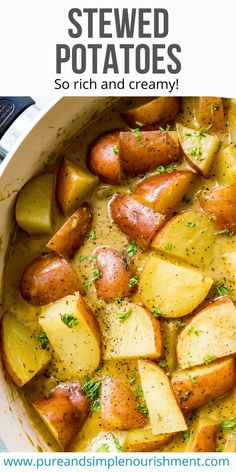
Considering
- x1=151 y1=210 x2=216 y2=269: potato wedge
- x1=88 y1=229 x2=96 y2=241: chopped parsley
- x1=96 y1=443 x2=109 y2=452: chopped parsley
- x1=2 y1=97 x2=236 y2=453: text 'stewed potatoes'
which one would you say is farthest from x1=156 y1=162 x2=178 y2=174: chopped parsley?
x1=96 y1=443 x2=109 y2=452: chopped parsley

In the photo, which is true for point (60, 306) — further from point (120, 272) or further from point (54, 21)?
point (54, 21)

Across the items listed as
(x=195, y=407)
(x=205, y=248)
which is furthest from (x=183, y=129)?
(x=195, y=407)

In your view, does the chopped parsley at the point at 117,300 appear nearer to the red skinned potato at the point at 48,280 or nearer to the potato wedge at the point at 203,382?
the red skinned potato at the point at 48,280

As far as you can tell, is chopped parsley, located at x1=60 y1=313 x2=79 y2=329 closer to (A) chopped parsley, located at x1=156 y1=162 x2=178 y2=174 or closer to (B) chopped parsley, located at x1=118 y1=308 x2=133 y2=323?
(B) chopped parsley, located at x1=118 y1=308 x2=133 y2=323

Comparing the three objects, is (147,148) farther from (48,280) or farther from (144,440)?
(144,440)

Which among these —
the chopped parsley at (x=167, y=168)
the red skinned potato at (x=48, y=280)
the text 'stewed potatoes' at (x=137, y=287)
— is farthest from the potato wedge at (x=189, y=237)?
the red skinned potato at (x=48, y=280)
